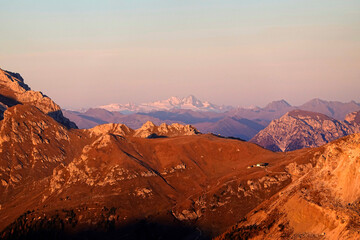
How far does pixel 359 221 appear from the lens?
200 metres

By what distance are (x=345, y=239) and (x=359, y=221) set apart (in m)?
12.1

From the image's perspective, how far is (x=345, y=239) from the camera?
193 metres
